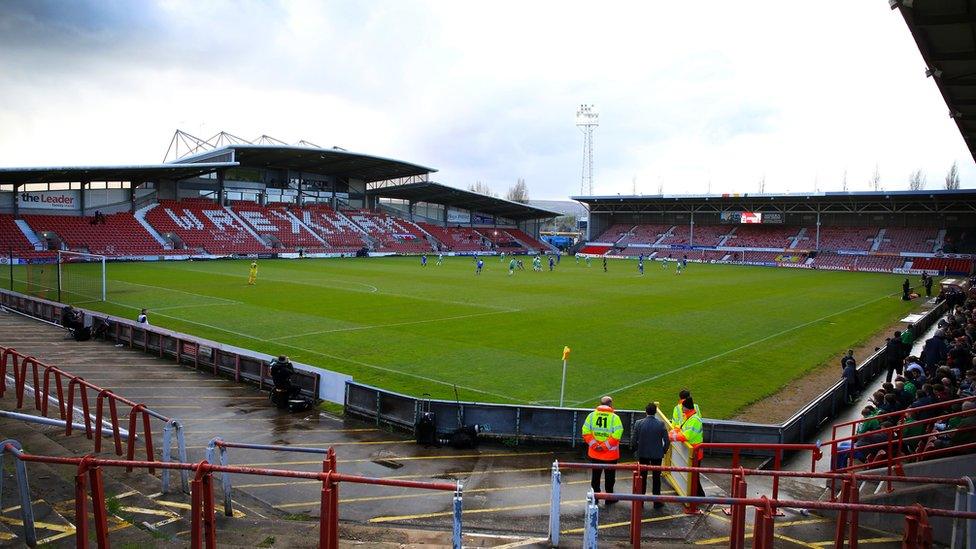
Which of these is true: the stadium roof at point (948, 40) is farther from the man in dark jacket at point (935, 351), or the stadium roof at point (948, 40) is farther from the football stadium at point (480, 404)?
the man in dark jacket at point (935, 351)

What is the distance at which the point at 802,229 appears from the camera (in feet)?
275

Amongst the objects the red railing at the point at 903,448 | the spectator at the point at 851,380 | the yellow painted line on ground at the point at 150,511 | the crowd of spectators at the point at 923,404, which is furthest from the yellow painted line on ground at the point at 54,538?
the spectator at the point at 851,380

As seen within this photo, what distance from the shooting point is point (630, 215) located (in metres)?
100

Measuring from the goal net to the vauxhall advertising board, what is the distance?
10363 millimetres

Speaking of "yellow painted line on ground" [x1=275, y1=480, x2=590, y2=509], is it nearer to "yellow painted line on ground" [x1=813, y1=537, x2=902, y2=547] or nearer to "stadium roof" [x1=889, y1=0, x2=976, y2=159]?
"yellow painted line on ground" [x1=813, y1=537, x2=902, y2=547]

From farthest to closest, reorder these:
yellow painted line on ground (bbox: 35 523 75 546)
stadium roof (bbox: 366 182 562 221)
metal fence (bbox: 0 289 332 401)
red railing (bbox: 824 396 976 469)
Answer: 1. stadium roof (bbox: 366 182 562 221)
2. metal fence (bbox: 0 289 332 401)
3. red railing (bbox: 824 396 976 469)
4. yellow painted line on ground (bbox: 35 523 75 546)

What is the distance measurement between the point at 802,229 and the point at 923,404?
82368 mm

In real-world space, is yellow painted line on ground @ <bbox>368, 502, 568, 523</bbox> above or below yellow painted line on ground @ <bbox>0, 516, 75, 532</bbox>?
below

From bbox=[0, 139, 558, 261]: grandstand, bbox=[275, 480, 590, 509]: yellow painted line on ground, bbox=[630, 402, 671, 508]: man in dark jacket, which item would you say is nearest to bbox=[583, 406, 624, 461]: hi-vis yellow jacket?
bbox=[630, 402, 671, 508]: man in dark jacket

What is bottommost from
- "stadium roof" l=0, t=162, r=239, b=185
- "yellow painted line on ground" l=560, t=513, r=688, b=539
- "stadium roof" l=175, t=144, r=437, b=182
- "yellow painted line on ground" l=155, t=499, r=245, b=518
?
"yellow painted line on ground" l=560, t=513, r=688, b=539

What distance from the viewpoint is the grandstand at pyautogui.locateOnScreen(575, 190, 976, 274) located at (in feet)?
233

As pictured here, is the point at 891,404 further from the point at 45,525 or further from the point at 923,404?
the point at 45,525

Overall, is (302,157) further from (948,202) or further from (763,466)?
(948,202)

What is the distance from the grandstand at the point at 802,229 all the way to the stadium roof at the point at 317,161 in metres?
32.3
